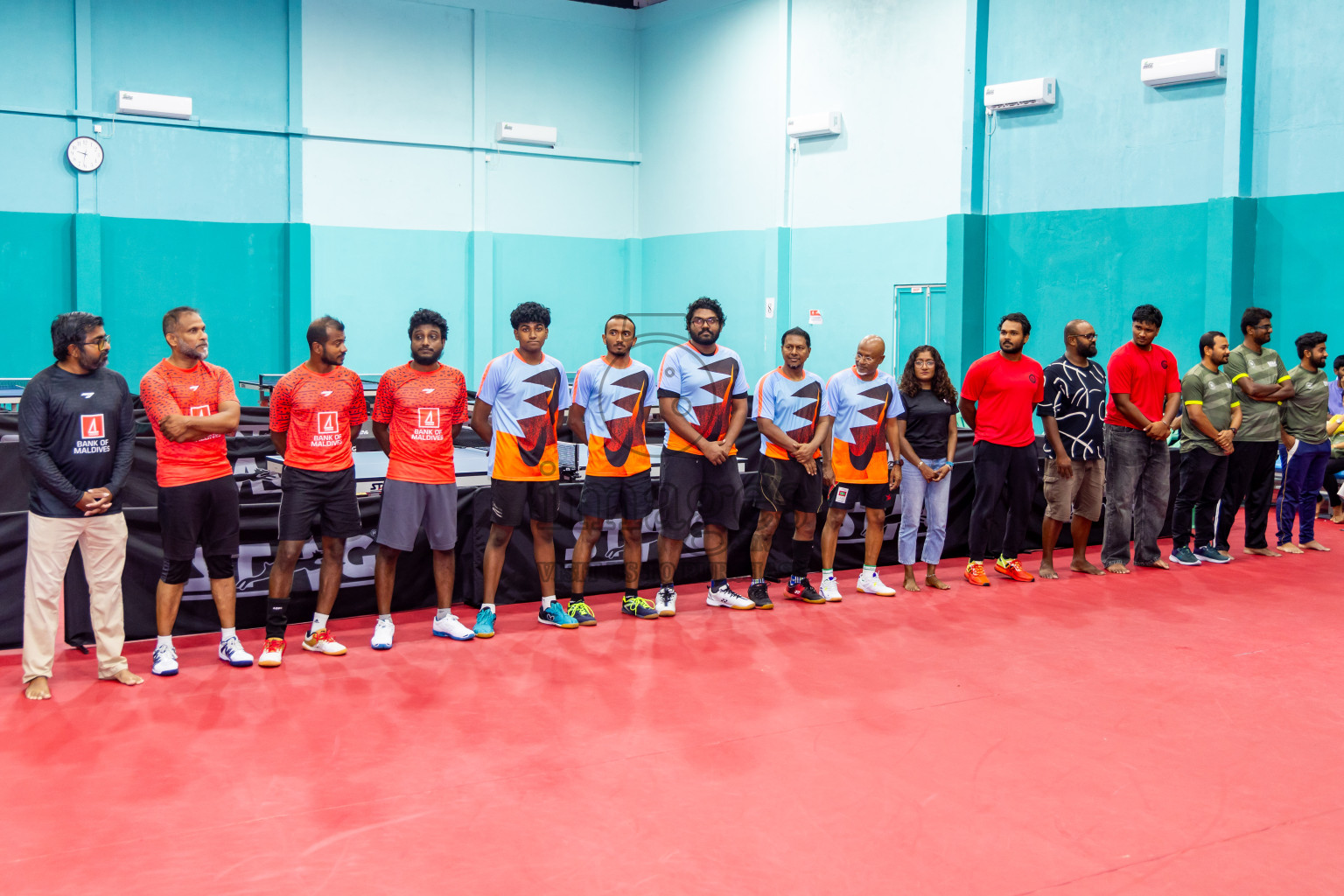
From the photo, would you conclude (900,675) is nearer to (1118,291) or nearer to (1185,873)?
(1185,873)

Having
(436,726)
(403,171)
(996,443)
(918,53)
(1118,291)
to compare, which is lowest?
(436,726)

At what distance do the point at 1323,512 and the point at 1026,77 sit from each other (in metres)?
6.03

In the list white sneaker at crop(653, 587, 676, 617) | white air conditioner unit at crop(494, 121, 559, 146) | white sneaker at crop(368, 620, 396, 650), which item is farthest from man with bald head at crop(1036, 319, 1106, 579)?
white air conditioner unit at crop(494, 121, 559, 146)

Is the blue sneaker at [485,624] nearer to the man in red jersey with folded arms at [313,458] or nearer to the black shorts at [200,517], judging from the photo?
the man in red jersey with folded arms at [313,458]

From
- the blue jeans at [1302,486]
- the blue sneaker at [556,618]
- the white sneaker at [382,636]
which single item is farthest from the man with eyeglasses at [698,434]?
the blue jeans at [1302,486]

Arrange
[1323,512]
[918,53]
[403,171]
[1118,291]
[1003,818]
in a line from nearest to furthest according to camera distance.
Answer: [1003,818], [1323,512], [1118,291], [918,53], [403,171]

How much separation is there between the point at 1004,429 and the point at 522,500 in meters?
3.29

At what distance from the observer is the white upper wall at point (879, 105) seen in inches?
561

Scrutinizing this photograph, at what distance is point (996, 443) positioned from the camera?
7531 millimetres

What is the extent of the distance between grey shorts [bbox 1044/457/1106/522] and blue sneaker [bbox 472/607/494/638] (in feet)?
13.0

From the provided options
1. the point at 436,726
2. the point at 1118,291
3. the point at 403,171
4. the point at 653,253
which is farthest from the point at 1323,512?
the point at 403,171

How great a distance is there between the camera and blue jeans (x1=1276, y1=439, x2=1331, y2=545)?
900cm

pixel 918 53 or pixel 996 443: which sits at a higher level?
pixel 918 53

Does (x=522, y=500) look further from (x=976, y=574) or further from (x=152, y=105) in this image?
(x=152, y=105)
